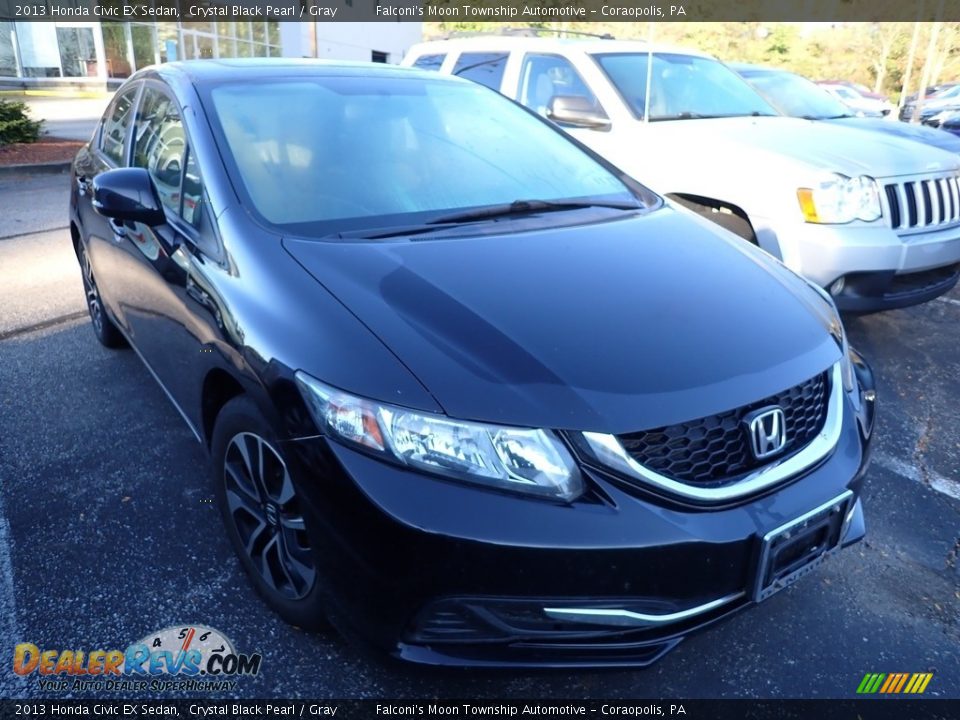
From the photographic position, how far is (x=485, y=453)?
5.59 ft

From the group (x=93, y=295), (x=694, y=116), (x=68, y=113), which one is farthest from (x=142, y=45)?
(x=694, y=116)

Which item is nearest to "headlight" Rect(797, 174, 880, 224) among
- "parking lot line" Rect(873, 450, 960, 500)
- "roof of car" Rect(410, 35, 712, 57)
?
"parking lot line" Rect(873, 450, 960, 500)

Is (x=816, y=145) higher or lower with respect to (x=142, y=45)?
higher

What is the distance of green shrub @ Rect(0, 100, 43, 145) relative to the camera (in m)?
12.5

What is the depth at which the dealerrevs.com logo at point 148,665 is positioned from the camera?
2131 mm

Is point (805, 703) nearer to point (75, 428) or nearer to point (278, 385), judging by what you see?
point (278, 385)

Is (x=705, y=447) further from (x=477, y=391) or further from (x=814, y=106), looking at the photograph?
(x=814, y=106)

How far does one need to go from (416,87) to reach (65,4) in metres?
27.5

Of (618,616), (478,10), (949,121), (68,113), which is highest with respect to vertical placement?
(618,616)

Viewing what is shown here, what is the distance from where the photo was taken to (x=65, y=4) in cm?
2486

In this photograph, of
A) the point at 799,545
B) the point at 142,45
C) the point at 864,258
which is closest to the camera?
the point at 799,545

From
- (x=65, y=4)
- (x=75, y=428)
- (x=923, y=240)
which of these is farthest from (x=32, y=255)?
(x=65, y=4)

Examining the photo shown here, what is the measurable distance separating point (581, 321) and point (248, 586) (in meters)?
1.43

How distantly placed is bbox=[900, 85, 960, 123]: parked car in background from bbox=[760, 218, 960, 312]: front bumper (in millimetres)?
16468
